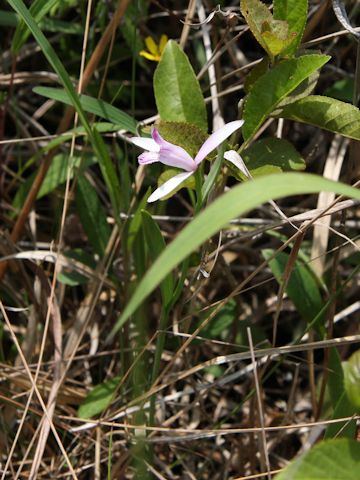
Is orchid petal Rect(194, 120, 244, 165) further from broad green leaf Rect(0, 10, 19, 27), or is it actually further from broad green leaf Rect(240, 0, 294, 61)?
broad green leaf Rect(0, 10, 19, 27)

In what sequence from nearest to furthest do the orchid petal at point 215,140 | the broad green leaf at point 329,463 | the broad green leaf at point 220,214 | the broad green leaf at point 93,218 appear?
1. the broad green leaf at point 220,214
2. the broad green leaf at point 329,463
3. the orchid petal at point 215,140
4. the broad green leaf at point 93,218

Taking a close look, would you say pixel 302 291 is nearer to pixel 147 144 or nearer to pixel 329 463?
pixel 147 144

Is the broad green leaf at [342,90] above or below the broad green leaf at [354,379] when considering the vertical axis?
above

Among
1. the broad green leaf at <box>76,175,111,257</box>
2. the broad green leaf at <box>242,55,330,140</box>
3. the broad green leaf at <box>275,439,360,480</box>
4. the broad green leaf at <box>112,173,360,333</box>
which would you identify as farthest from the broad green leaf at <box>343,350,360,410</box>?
the broad green leaf at <box>76,175,111,257</box>

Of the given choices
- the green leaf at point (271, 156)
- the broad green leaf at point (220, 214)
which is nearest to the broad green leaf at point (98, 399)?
the green leaf at point (271, 156)

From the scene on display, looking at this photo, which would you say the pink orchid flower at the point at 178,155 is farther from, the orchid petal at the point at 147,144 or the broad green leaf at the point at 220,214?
the broad green leaf at the point at 220,214

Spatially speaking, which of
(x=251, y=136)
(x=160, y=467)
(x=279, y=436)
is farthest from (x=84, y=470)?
(x=251, y=136)
